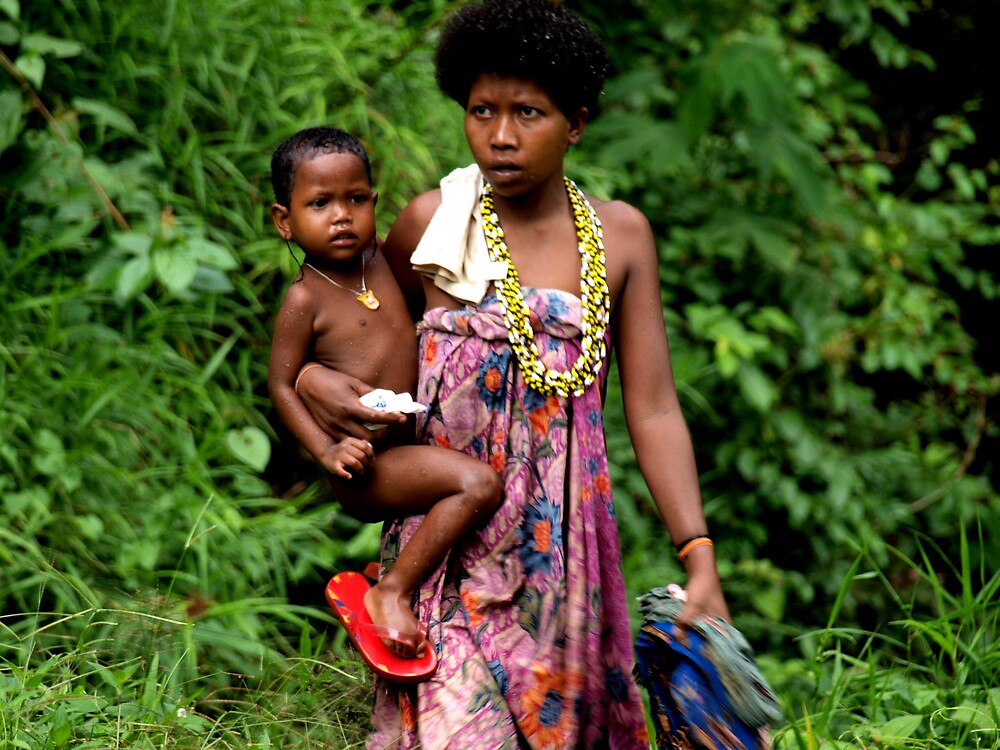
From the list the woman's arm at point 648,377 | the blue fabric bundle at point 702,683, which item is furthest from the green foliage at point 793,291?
the blue fabric bundle at point 702,683

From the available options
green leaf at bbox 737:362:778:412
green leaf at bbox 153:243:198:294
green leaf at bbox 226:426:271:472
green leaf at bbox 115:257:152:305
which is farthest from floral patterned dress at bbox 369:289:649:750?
green leaf at bbox 737:362:778:412

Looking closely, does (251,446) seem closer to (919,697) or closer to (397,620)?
(397,620)

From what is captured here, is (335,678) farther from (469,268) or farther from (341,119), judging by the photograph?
(341,119)

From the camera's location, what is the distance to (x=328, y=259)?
7.43ft

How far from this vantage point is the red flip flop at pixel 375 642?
2141mm

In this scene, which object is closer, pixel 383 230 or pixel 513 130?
pixel 513 130

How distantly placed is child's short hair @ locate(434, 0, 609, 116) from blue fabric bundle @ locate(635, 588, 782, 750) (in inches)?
37.5

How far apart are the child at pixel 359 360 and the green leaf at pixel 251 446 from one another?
1376mm

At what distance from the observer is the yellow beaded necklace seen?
7.48 ft

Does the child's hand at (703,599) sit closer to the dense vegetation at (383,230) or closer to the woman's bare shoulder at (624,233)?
the dense vegetation at (383,230)

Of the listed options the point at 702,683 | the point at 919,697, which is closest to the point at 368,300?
the point at 702,683

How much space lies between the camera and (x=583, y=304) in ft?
7.61

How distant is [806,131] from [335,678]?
3.95 m

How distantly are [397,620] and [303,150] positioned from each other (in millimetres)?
866
